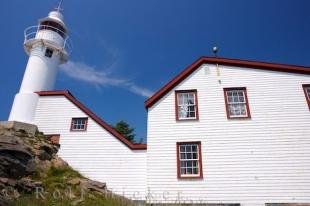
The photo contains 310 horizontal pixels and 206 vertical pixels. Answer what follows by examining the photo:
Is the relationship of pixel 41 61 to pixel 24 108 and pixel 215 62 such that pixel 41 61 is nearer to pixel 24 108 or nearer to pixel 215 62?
pixel 24 108

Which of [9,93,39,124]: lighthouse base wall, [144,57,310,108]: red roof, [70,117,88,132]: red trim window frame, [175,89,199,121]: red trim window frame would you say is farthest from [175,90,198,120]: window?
[9,93,39,124]: lighthouse base wall

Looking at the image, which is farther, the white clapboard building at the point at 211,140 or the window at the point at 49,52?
the window at the point at 49,52

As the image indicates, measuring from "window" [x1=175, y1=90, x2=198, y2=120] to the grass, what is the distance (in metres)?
6.01

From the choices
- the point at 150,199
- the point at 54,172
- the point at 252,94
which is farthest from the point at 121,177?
the point at 252,94

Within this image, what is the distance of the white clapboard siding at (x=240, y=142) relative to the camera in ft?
47.7

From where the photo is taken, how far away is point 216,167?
15.1 metres

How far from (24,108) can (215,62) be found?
14778mm

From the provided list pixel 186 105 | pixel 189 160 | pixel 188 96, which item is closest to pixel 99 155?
pixel 189 160

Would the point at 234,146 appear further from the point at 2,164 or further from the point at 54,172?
the point at 2,164

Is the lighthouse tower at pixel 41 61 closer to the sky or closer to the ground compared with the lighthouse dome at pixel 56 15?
closer to the ground

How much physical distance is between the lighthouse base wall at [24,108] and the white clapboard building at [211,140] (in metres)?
1.79

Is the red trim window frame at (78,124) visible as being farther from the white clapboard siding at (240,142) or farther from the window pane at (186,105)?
the window pane at (186,105)

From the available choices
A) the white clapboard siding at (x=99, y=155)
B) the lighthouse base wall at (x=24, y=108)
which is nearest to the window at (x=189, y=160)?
the white clapboard siding at (x=99, y=155)

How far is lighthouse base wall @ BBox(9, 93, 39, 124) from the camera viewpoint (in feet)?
68.3
